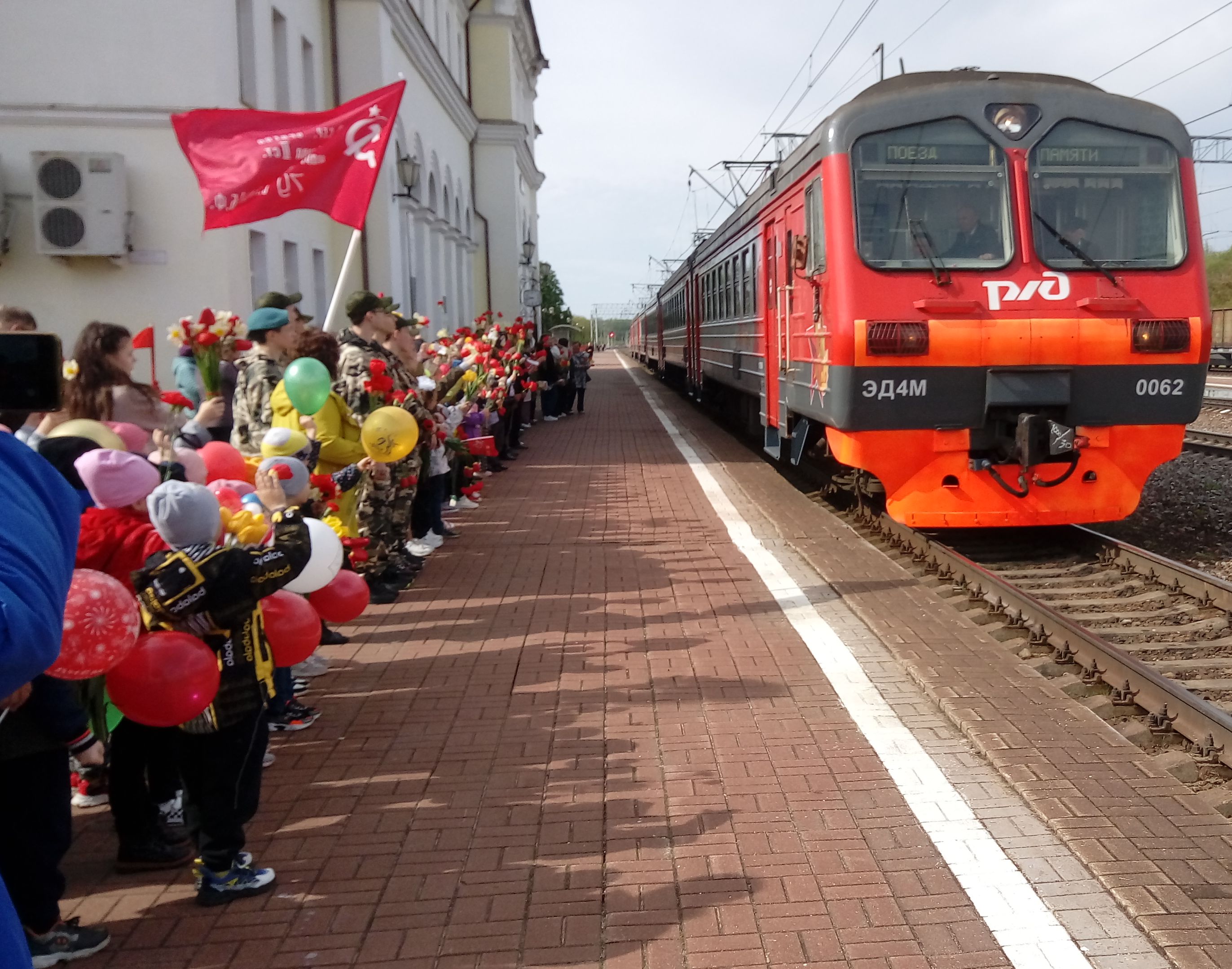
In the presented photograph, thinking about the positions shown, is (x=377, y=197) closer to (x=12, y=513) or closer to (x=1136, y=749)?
(x=1136, y=749)

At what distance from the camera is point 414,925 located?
329cm

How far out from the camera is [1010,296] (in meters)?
7.54

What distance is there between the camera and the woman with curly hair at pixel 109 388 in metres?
4.61

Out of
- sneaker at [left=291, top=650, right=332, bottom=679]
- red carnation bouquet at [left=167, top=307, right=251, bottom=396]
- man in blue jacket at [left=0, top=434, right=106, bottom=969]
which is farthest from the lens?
sneaker at [left=291, top=650, right=332, bottom=679]

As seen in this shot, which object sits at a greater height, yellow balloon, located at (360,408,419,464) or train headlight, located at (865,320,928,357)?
train headlight, located at (865,320,928,357)

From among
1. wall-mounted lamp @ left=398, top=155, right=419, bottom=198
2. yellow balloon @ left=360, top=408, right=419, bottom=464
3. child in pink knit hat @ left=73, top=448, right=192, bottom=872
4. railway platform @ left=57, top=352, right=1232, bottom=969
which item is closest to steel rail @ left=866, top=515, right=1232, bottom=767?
railway platform @ left=57, top=352, right=1232, bottom=969

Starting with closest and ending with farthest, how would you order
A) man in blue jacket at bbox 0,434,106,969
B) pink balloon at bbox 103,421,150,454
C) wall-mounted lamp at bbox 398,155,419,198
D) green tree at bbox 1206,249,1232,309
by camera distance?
man in blue jacket at bbox 0,434,106,969, pink balloon at bbox 103,421,150,454, wall-mounted lamp at bbox 398,155,419,198, green tree at bbox 1206,249,1232,309

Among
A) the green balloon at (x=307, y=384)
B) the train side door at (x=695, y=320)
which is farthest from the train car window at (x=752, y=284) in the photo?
the green balloon at (x=307, y=384)

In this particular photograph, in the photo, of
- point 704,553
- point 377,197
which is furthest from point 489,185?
point 704,553

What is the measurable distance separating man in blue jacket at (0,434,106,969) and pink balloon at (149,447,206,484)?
252 centimetres

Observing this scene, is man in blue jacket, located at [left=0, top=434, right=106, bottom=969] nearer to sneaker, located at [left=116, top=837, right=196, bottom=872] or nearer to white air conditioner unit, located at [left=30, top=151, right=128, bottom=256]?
sneaker, located at [left=116, top=837, right=196, bottom=872]

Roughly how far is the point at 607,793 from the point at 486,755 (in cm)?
65

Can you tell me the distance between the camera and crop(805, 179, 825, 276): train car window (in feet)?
26.7

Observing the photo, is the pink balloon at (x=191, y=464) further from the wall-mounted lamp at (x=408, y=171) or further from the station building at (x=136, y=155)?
the wall-mounted lamp at (x=408, y=171)
